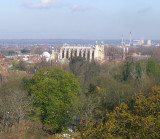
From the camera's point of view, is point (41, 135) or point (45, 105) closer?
point (41, 135)

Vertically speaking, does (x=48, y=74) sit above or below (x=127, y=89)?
above

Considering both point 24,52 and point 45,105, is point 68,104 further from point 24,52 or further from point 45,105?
point 24,52

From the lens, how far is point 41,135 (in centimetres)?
1409

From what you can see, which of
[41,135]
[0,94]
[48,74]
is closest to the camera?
[41,135]

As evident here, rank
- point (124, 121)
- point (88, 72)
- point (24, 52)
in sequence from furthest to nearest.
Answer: point (24, 52)
point (88, 72)
point (124, 121)

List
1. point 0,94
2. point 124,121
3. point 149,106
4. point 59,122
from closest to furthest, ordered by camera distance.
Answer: point 124,121
point 149,106
point 59,122
point 0,94

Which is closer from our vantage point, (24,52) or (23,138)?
(23,138)

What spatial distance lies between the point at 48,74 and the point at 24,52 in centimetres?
6453

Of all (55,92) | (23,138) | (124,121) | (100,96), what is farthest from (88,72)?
(124,121)

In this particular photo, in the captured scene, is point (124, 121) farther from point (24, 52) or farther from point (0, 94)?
point (24, 52)

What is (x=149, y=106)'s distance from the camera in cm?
982

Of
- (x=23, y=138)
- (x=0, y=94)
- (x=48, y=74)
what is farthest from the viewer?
(x=0, y=94)

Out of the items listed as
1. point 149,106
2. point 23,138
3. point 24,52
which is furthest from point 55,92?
point 24,52

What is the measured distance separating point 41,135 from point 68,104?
318cm
